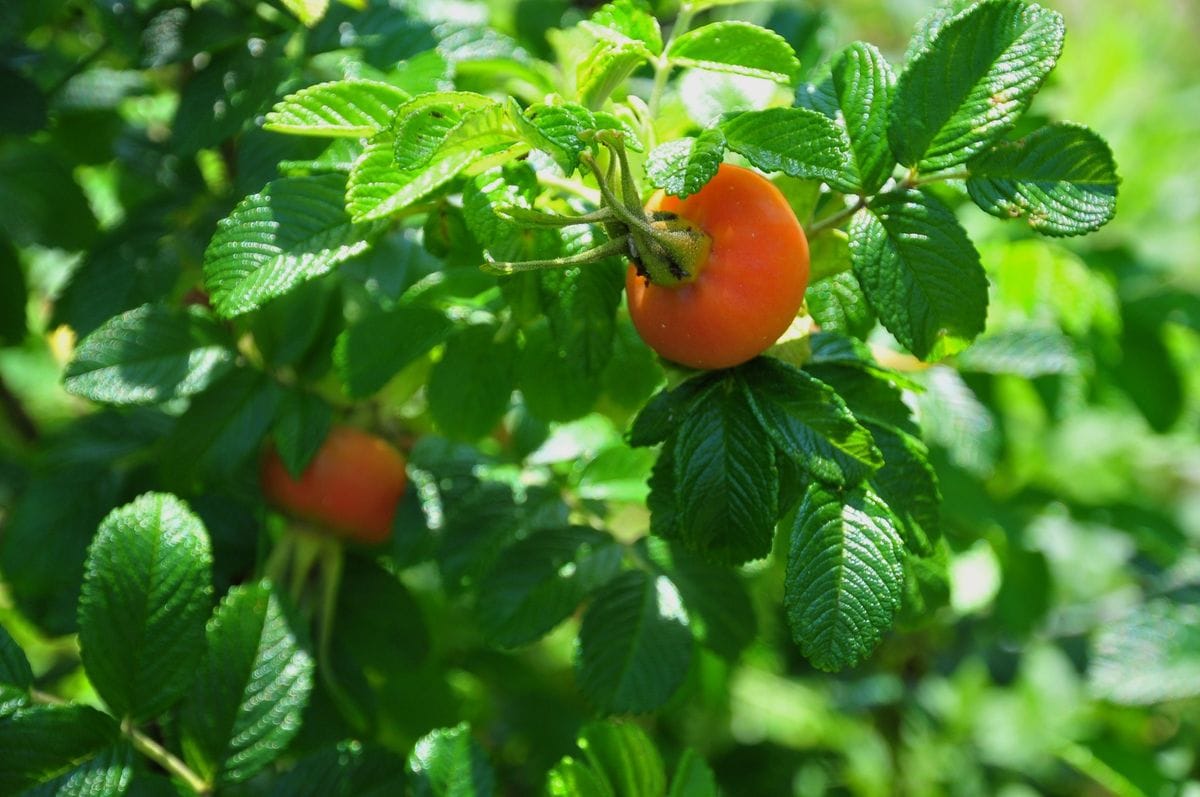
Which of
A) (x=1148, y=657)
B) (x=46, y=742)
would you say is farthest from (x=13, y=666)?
(x=1148, y=657)

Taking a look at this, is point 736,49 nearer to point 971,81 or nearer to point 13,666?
point 971,81

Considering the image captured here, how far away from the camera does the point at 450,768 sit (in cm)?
89

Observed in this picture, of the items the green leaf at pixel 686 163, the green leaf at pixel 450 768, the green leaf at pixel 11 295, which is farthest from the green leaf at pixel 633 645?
the green leaf at pixel 11 295

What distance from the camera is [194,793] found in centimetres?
91

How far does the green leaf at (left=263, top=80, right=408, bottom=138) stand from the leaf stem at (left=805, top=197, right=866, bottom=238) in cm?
32

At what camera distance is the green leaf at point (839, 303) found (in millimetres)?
885

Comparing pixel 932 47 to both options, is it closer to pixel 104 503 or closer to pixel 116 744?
pixel 116 744

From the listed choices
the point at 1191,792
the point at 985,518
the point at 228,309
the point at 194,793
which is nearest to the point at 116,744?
the point at 194,793

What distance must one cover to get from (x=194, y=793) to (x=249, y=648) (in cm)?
12

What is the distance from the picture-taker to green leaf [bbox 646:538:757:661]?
3.60 ft

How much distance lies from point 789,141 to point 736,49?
123mm

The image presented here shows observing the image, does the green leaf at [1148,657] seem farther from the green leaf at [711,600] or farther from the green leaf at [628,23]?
the green leaf at [628,23]

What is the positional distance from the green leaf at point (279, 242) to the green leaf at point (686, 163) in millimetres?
256

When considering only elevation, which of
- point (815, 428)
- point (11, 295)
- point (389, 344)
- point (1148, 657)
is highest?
point (815, 428)
